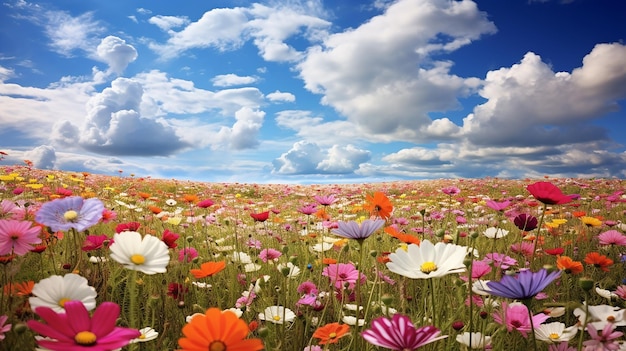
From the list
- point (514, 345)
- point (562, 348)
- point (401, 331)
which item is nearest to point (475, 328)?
point (514, 345)

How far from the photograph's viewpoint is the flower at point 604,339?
1.50 metres

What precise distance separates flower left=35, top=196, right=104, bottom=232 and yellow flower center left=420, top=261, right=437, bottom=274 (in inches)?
45.1

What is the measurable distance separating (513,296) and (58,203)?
1.62 m

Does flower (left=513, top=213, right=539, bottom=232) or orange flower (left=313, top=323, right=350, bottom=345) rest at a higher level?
flower (left=513, top=213, right=539, bottom=232)

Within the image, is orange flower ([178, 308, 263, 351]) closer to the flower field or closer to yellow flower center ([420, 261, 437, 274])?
the flower field

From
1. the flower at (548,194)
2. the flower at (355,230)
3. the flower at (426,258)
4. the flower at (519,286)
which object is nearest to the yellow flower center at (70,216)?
the flower at (355,230)

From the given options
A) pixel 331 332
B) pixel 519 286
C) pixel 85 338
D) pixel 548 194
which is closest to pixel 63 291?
pixel 85 338

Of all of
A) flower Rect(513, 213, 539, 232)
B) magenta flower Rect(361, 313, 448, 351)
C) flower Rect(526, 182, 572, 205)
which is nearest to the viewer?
magenta flower Rect(361, 313, 448, 351)

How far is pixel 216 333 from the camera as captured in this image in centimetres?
91

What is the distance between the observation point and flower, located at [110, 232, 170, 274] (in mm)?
1204

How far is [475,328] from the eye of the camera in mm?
2070

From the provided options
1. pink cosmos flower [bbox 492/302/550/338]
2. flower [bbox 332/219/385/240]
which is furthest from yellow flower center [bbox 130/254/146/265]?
pink cosmos flower [bbox 492/302/550/338]

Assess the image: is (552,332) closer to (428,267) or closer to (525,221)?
(525,221)

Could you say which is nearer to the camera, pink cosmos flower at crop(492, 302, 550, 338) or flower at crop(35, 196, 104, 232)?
flower at crop(35, 196, 104, 232)
